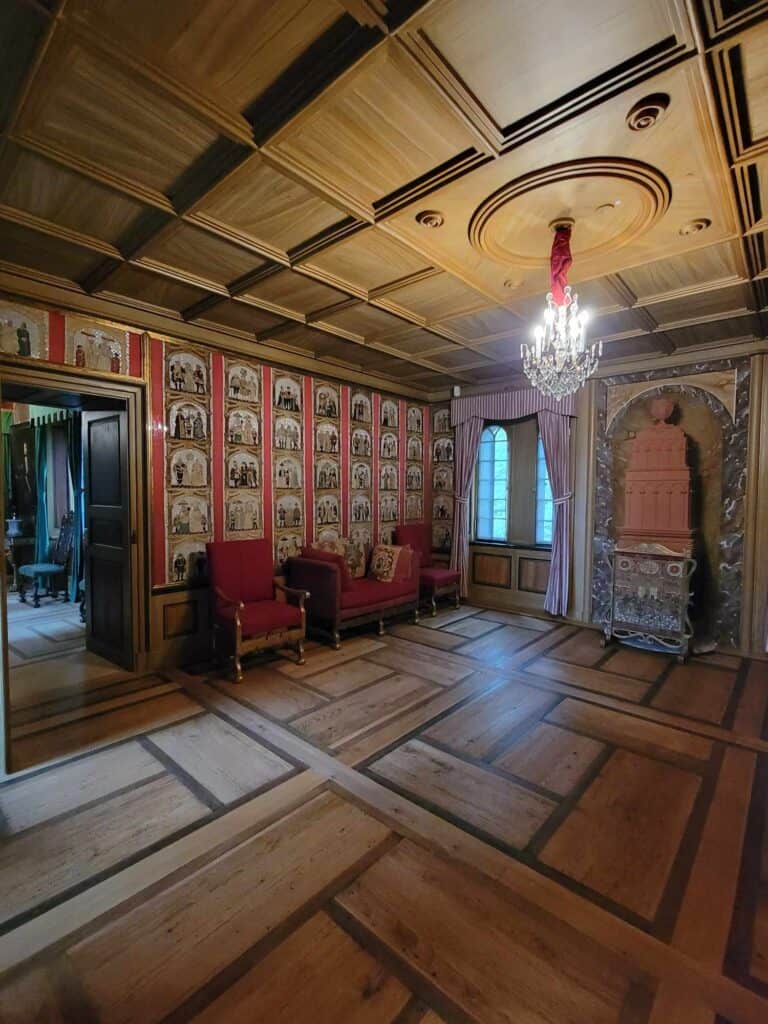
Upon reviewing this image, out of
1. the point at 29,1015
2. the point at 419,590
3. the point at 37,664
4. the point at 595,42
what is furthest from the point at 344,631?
the point at 595,42

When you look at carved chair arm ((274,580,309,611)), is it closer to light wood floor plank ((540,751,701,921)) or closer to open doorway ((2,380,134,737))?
open doorway ((2,380,134,737))

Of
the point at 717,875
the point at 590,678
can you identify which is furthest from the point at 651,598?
the point at 717,875

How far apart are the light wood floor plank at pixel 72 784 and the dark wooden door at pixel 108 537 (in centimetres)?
138

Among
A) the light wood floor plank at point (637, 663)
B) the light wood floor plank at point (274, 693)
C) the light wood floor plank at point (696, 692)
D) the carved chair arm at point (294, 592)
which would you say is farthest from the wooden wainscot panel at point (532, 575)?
the light wood floor plank at point (274, 693)

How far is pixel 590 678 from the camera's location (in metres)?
3.92

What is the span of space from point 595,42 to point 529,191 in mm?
726

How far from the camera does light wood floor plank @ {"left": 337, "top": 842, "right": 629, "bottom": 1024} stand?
1428 mm

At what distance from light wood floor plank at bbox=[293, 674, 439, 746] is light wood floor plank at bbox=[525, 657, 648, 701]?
3.46 feet

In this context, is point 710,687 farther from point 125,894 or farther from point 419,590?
point 125,894

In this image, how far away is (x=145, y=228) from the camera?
2695 millimetres

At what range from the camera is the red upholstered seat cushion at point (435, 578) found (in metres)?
5.80

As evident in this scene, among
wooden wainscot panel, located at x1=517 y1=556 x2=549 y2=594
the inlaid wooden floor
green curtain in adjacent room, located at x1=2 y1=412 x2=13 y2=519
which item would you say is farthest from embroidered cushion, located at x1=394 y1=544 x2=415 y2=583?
green curtain in adjacent room, located at x1=2 y1=412 x2=13 y2=519

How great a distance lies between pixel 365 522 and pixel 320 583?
58.2 inches

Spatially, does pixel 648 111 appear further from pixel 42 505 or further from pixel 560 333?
pixel 42 505
